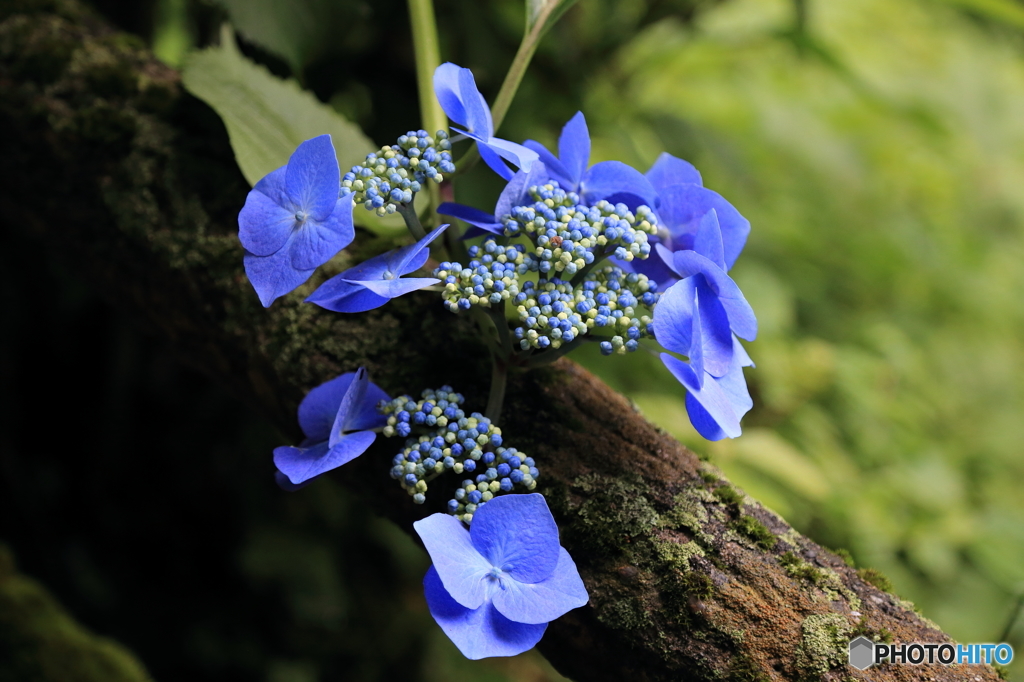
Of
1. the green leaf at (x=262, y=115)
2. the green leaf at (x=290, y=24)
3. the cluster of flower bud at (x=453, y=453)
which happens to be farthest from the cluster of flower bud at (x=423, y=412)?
the green leaf at (x=290, y=24)

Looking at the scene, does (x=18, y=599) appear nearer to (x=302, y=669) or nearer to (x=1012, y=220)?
(x=302, y=669)

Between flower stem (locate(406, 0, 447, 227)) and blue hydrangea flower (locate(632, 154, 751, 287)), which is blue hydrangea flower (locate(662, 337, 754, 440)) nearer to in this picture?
blue hydrangea flower (locate(632, 154, 751, 287))

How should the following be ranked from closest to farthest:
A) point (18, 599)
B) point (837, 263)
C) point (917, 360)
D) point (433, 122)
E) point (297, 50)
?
point (433, 122) → point (297, 50) → point (18, 599) → point (917, 360) → point (837, 263)

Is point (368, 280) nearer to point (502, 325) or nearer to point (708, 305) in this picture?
point (502, 325)

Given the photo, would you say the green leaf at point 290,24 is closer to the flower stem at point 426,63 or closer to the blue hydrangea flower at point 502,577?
the flower stem at point 426,63

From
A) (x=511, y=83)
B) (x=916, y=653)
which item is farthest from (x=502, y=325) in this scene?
(x=916, y=653)

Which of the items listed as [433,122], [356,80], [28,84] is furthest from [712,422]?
[356,80]

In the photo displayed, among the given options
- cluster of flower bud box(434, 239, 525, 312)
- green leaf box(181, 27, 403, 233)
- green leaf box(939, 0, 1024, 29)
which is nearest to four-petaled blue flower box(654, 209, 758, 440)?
cluster of flower bud box(434, 239, 525, 312)
